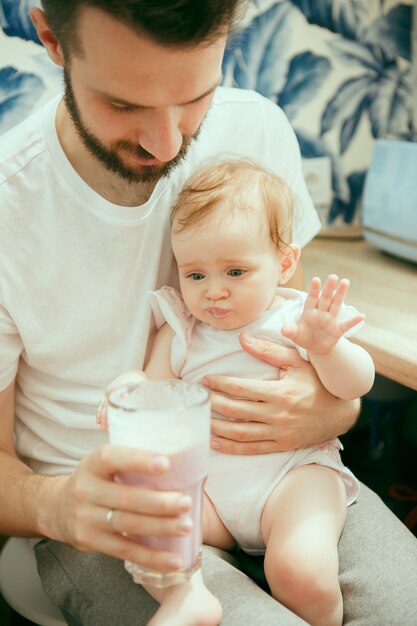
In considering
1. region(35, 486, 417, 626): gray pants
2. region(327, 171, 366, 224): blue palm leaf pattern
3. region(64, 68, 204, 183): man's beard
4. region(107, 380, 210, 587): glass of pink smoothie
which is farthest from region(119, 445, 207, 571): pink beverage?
region(327, 171, 366, 224): blue palm leaf pattern

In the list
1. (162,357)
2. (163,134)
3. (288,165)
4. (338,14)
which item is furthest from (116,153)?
(338,14)

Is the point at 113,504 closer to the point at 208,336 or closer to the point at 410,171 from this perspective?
the point at 208,336

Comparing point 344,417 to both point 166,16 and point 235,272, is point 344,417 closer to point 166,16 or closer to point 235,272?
point 235,272

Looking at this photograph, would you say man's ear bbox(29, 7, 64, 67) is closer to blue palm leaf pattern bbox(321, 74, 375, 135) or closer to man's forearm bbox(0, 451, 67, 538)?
man's forearm bbox(0, 451, 67, 538)

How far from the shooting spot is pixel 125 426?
73cm

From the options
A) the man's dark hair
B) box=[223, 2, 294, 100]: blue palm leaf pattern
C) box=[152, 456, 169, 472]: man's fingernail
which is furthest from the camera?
box=[223, 2, 294, 100]: blue palm leaf pattern

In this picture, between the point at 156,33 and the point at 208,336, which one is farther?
the point at 208,336

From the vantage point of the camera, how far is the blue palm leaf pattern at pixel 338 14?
5.74ft

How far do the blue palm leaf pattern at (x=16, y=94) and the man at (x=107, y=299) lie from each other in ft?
1.07

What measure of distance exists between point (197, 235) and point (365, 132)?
1.09 meters

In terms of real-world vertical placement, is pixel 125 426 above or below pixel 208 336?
above

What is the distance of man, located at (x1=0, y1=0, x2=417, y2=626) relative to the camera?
855 millimetres

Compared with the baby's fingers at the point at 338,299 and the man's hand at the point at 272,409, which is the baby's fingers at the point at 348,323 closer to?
the baby's fingers at the point at 338,299

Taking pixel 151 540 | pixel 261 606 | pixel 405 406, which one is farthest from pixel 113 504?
pixel 405 406
